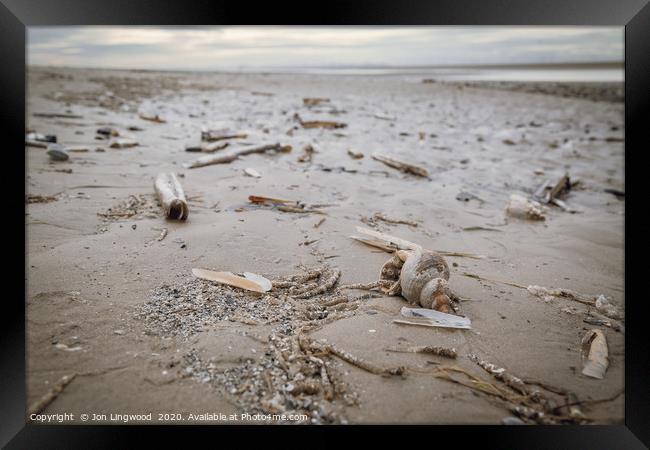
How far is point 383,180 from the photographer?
512cm

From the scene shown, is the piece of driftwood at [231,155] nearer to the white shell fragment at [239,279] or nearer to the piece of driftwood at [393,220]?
the piece of driftwood at [393,220]

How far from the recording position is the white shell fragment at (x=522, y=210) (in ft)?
14.3

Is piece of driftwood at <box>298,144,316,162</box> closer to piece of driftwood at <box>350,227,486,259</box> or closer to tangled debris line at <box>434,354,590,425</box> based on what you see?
piece of driftwood at <box>350,227,486,259</box>

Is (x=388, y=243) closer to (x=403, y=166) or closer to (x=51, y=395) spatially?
(x=51, y=395)

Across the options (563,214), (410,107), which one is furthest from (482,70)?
(563,214)

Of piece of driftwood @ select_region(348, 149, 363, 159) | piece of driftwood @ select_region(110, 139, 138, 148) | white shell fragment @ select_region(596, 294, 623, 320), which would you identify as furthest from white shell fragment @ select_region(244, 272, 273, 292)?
piece of driftwood @ select_region(110, 139, 138, 148)

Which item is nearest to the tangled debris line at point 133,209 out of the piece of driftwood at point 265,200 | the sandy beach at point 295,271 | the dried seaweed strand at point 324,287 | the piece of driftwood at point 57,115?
the sandy beach at point 295,271

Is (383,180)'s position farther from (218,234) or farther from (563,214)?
(218,234)

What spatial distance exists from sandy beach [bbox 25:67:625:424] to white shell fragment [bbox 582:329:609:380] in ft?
0.13

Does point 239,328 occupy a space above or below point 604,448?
above

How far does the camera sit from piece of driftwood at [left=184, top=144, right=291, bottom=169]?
496 cm

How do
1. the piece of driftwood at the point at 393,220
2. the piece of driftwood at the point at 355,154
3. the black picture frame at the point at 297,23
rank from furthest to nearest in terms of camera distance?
the piece of driftwood at the point at 355,154, the piece of driftwood at the point at 393,220, the black picture frame at the point at 297,23

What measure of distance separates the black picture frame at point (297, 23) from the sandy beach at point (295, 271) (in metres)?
0.10

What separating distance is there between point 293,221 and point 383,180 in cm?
182
